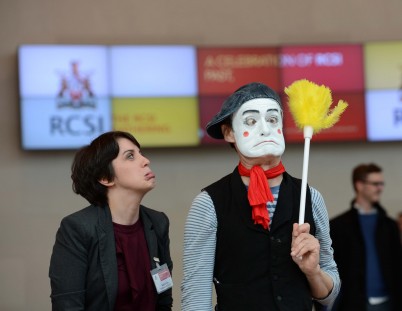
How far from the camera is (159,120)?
5656 mm

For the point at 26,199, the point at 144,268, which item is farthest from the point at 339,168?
the point at 144,268

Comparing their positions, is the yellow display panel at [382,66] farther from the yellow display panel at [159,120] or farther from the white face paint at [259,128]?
the white face paint at [259,128]

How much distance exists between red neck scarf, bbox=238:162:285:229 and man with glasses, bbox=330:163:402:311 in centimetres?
184

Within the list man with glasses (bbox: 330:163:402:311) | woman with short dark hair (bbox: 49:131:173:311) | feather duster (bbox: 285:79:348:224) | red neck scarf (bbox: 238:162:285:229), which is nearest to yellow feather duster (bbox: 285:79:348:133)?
feather duster (bbox: 285:79:348:224)

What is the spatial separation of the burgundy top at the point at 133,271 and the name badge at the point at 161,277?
21mm

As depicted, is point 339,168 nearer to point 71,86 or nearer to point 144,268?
point 71,86

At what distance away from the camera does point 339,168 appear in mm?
5918

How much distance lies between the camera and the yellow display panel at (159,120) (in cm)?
562

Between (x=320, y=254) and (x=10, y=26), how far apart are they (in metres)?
3.51

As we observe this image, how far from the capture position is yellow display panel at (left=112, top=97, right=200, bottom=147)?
5.62 meters

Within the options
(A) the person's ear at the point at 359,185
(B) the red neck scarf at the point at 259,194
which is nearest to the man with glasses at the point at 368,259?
(A) the person's ear at the point at 359,185

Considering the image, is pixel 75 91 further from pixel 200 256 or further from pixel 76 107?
pixel 200 256

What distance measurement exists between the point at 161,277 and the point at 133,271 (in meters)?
0.12

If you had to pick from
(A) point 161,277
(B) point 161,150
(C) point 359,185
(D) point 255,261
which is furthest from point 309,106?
(B) point 161,150
